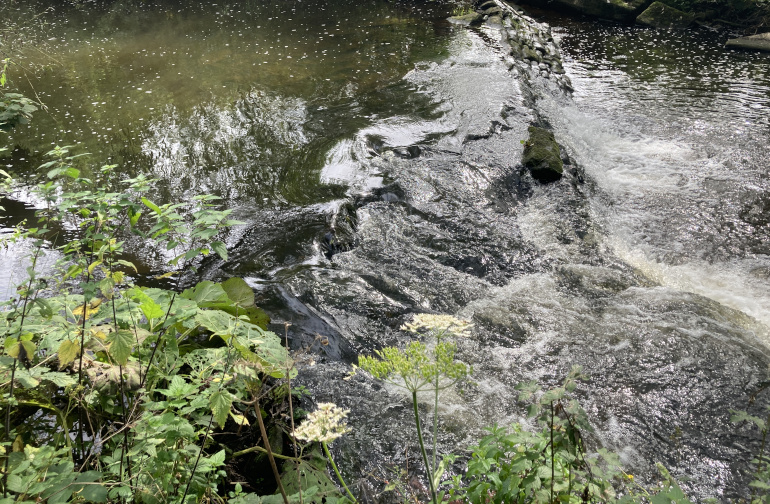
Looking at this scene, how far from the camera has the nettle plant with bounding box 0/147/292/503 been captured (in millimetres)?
1650

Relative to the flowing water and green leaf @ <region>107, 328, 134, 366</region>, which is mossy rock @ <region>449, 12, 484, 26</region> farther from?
green leaf @ <region>107, 328, 134, 366</region>

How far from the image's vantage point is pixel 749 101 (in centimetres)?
800

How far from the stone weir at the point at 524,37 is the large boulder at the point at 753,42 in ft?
11.8

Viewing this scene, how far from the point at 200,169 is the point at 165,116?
6.64ft

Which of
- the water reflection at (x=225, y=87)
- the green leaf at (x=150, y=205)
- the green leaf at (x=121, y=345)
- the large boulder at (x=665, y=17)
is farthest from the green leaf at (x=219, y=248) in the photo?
the large boulder at (x=665, y=17)

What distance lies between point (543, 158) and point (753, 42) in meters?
8.22

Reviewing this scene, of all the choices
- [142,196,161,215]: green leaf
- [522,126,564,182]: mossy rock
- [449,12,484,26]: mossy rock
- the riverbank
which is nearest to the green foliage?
[142,196,161,215]: green leaf

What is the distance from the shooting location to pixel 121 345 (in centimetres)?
175

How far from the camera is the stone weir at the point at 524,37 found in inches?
359

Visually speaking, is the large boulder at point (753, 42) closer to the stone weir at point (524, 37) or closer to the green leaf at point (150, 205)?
the stone weir at point (524, 37)

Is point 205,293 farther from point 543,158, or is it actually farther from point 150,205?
point 543,158

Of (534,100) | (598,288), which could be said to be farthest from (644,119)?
(598,288)

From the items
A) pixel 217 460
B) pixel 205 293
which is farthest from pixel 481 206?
pixel 217 460

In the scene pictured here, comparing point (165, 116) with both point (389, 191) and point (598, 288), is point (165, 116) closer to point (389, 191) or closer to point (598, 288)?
point (389, 191)
